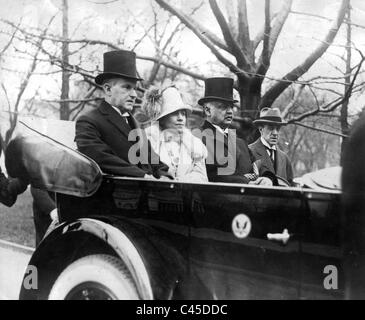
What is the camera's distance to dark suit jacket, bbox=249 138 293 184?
3433 millimetres

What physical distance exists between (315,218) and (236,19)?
1.50 m

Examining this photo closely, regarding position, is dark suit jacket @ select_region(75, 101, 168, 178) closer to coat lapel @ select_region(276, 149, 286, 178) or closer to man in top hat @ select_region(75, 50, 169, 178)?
man in top hat @ select_region(75, 50, 169, 178)

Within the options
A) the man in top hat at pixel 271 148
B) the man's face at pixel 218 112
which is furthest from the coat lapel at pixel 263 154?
the man's face at pixel 218 112

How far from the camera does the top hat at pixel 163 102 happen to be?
2957 millimetres

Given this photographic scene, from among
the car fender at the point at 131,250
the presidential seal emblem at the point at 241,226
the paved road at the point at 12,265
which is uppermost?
the presidential seal emblem at the point at 241,226

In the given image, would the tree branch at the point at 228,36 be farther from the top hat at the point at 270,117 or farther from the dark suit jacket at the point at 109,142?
the dark suit jacket at the point at 109,142

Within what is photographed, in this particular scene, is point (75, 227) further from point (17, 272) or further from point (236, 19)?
point (236, 19)

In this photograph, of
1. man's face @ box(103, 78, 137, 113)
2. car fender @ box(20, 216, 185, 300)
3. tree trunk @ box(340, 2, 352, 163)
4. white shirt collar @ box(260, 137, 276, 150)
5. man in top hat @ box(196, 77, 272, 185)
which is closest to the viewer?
car fender @ box(20, 216, 185, 300)

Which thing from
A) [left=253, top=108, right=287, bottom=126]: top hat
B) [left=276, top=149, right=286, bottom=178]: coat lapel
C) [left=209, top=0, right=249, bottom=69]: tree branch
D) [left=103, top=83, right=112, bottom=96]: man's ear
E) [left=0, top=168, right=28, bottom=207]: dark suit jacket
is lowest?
[left=0, top=168, right=28, bottom=207]: dark suit jacket

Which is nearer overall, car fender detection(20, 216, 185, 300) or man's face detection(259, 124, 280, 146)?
car fender detection(20, 216, 185, 300)

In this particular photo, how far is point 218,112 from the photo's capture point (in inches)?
124

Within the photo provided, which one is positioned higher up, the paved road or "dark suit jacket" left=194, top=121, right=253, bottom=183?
"dark suit jacket" left=194, top=121, right=253, bottom=183

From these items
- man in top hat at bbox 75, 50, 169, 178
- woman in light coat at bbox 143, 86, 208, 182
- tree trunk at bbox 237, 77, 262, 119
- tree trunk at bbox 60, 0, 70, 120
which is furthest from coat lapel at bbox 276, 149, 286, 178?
tree trunk at bbox 60, 0, 70, 120
